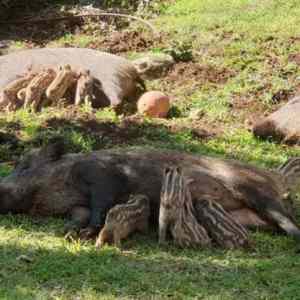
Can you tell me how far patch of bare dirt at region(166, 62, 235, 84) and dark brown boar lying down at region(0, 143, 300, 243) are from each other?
595 cm

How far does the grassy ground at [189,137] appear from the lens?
5.80 metres

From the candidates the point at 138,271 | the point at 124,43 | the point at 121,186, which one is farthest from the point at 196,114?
the point at 138,271

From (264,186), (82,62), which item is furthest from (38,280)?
(82,62)

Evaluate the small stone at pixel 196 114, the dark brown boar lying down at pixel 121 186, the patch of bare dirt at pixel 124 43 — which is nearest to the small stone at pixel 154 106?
the small stone at pixel 196 114

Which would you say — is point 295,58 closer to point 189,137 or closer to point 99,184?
point 189,137

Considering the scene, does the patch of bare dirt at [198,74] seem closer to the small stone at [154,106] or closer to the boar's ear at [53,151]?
the small stone at [154,106]

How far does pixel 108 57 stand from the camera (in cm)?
1383

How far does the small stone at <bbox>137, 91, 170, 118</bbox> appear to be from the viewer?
12094mm

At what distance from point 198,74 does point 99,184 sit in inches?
268

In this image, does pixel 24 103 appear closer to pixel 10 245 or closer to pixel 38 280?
pixel 10 245

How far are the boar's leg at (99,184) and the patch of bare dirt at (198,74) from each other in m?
6.29

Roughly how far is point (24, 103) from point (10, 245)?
557cm

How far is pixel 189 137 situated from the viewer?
1094cm

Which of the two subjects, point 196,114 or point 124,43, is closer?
point 196,114
